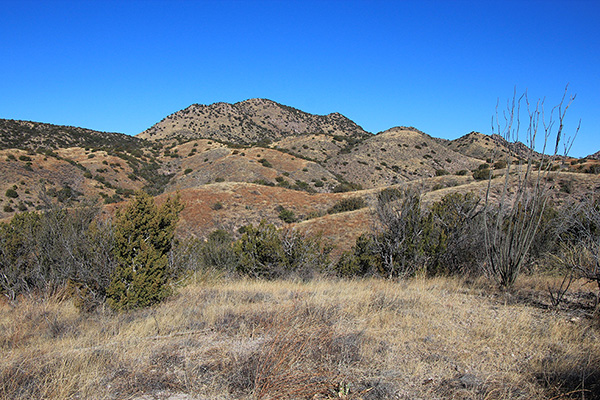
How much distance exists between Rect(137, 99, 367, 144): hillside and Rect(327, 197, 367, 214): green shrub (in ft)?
164

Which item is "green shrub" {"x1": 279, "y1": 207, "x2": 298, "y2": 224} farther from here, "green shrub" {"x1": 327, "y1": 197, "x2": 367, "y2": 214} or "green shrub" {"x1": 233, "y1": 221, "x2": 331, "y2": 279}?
"green shrub" {"x1": 233, "y1": 221, "x2": 331, "y2": 279}

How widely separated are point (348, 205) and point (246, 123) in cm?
6638

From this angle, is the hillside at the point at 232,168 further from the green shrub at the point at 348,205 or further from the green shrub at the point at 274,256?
the green shrub at the point at 274,256

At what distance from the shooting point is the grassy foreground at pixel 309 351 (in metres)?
2.91

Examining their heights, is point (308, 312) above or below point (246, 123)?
below

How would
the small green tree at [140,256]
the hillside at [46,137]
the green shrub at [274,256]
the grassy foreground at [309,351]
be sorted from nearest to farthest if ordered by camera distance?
the grassy foreground at [309,351], the small green tree at [140,256], the green shrub at [274,256], the hillside at [46,137]

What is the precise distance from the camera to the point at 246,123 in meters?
85.3

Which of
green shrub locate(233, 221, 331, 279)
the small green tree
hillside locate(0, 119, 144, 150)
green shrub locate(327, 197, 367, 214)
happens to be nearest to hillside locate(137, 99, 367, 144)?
hillside locate(0, 119, 144, 150)

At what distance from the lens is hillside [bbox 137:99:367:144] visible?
7819cm

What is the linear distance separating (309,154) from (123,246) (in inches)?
2140

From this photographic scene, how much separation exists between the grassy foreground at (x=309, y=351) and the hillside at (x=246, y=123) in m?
69.9

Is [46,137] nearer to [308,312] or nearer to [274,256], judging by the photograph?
[274,256]

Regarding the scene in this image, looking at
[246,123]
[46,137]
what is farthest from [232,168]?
[246,123]

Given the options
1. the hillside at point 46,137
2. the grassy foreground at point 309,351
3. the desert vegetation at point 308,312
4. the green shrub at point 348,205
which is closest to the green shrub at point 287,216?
the green shrub at point 348,205
